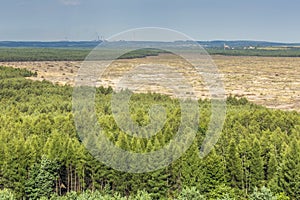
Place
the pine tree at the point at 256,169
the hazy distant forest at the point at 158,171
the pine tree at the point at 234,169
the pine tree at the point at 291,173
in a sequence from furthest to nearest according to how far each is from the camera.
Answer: the pine tree at the point at 234,169 → the pine tree at the point at 256,169 → the hazy distant forest at the point at 158,171 → the pine tree at the point at 291,173

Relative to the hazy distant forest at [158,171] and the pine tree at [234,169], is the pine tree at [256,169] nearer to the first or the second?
the hazy distant forest at [158,171]

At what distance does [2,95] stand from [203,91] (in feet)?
159

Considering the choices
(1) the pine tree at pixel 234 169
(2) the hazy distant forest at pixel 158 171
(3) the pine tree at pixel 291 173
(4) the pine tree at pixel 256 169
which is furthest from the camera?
(1) the pine tree at pixel 234 169

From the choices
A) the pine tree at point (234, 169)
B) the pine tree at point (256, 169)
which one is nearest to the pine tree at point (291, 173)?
the pine tree at point (256, 169)

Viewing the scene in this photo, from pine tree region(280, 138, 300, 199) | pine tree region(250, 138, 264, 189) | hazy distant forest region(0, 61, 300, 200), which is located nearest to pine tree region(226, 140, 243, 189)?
hazy distant forest region(0, 61, 300, 200)

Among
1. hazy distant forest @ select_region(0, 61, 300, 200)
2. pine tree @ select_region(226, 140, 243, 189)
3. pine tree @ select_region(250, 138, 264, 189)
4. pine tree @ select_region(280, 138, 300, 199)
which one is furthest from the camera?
pine tree @ select_region(226, 140, 243, 189)

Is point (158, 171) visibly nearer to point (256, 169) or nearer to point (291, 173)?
point (256, 169)

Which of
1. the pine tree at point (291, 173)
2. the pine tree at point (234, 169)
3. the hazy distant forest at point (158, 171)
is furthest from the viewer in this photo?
the pine tree at point (234, 169)

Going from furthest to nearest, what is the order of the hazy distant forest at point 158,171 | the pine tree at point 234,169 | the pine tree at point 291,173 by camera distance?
1. the pine tree at point 234,169
2. the hazy distant forest at point 158,171
3. the pine tree at point 291,173

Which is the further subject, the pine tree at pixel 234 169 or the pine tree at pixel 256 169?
the pine tree at pixel 234 169

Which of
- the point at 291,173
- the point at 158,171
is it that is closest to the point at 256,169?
the point at 291,173

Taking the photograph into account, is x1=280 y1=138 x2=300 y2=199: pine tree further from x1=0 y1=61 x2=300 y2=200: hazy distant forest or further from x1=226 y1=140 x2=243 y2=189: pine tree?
x1=226 y1=140 x2=243 y2=189: pine tree

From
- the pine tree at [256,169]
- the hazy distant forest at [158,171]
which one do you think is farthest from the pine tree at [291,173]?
the pine tree at [256,169]

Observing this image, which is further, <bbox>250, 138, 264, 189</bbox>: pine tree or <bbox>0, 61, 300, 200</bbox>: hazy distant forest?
<bbox>250, 138, 264, 189</bbox>: pine tree
